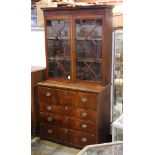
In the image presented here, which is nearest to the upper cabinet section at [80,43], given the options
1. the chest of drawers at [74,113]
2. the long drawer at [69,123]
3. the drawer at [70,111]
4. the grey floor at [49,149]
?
the chest of drawers at [74,113]

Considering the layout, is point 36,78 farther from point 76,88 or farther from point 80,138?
point 80,138

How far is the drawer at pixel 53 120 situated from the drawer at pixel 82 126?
10 cm

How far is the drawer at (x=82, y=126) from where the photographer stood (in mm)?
3073

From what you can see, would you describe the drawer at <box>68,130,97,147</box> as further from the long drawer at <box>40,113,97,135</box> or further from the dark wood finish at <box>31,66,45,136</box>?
the dark wood finish at <box>31,66,45,136</box>

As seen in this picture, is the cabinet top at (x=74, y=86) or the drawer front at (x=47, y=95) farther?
the drawer front at (x=47, y=95)

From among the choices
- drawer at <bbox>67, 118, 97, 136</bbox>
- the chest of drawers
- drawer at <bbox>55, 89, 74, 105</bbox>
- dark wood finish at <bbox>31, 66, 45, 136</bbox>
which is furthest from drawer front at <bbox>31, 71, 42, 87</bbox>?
drawer at <bbox>67, 118, 97, 136</bbox>

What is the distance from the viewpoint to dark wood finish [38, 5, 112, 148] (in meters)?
3.03

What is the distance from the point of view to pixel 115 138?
264 centimetres

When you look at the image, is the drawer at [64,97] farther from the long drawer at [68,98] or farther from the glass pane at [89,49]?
the glass pane at [89,49]

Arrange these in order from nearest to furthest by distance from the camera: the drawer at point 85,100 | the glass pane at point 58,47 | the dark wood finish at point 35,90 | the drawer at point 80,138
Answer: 1. the drawer at point 85,100
2. the drawer at point 80,138
3. the glass pane at point 58,47
4. the dark wood finish at point 35,90

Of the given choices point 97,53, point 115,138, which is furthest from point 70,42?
point 115,138

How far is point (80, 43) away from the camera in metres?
3.22

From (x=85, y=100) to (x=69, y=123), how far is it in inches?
16.9
